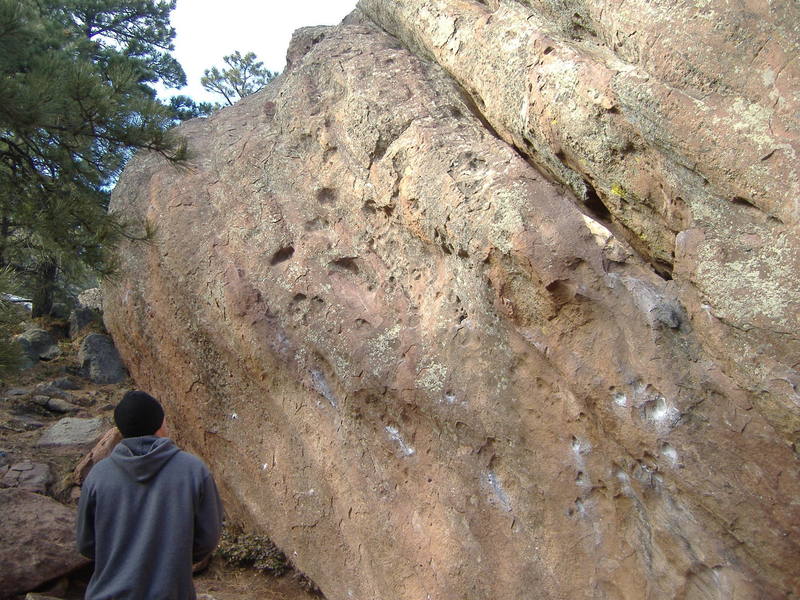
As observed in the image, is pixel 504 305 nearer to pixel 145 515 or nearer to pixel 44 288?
pixel 145 515

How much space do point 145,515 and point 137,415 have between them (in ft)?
1.26

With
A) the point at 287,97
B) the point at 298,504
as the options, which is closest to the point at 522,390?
the point at 298,504

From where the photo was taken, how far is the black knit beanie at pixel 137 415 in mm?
2887

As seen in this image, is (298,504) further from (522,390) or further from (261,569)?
(522,390)

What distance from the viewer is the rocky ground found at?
505 centimetres

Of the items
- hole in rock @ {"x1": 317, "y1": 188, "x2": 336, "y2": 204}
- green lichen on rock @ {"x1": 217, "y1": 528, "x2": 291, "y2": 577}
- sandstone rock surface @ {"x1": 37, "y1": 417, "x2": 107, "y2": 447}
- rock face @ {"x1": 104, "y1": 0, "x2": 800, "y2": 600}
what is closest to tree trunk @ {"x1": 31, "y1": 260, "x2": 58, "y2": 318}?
sandstone rock surface @ {"x1": 37, "y1": 417, "x2": 107, "y2": 447}

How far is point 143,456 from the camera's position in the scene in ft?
9.23

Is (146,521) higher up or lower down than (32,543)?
higher up

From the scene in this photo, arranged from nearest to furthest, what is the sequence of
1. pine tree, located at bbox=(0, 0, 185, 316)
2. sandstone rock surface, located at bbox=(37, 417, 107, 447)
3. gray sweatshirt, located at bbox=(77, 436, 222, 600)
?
gray sweatshirt, located at bbox=(77, 436, 222, 600)
pine tree, located at bbox=(0, 0, 185, 316)
sandstone rock surface, located at bbox=(37, 417, 107, 447)

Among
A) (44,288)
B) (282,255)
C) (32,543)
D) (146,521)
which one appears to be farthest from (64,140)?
(44,288)

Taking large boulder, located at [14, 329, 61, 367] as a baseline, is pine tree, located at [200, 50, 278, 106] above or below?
above

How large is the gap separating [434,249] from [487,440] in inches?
54.4

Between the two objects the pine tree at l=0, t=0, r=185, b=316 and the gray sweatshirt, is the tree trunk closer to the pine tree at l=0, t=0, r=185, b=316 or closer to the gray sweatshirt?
the pine tree at l=0, t=0, r=185, b=316

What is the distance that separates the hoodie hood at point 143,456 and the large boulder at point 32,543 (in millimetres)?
2741
